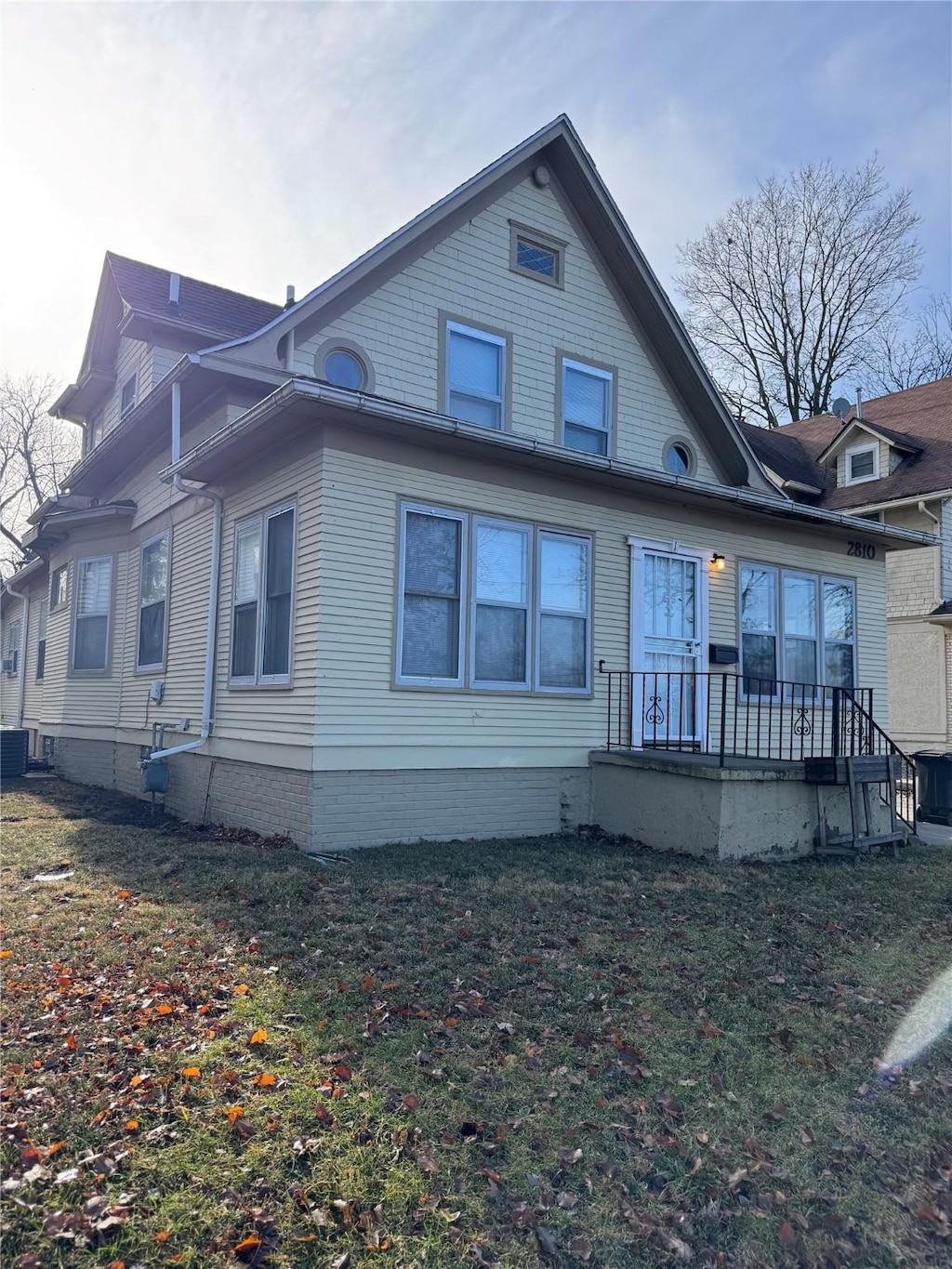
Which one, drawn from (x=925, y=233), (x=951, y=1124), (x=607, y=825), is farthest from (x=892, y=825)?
(x=925, y=233)

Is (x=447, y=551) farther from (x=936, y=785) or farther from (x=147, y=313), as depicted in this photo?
(x=936, y=785)

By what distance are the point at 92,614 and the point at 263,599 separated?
586cm

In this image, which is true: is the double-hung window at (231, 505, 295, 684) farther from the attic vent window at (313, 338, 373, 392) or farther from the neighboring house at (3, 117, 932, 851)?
the attic vent window at (313, 338, 373, 392)

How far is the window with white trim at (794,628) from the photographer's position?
10625mm

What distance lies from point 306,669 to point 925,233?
92.1 ft

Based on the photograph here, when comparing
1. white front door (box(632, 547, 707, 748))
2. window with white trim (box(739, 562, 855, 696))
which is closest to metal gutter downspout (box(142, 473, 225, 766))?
white front door (box(632, 547, 707, 748))

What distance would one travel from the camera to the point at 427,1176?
114 inches

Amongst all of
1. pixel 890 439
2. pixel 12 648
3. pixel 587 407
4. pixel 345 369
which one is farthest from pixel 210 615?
pixel 890 439

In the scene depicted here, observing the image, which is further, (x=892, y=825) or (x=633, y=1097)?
(x=892, y=825)

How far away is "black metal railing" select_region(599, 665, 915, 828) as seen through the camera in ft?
30.0

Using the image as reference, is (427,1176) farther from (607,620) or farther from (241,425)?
(607,620)

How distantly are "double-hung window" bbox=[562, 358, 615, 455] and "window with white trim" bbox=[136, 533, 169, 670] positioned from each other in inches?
205

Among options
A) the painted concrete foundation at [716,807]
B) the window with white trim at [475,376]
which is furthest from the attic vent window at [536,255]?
Result: the painted concrete foundation at [716,807]

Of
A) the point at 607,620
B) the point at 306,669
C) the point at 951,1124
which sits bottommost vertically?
the point at 951,1124
